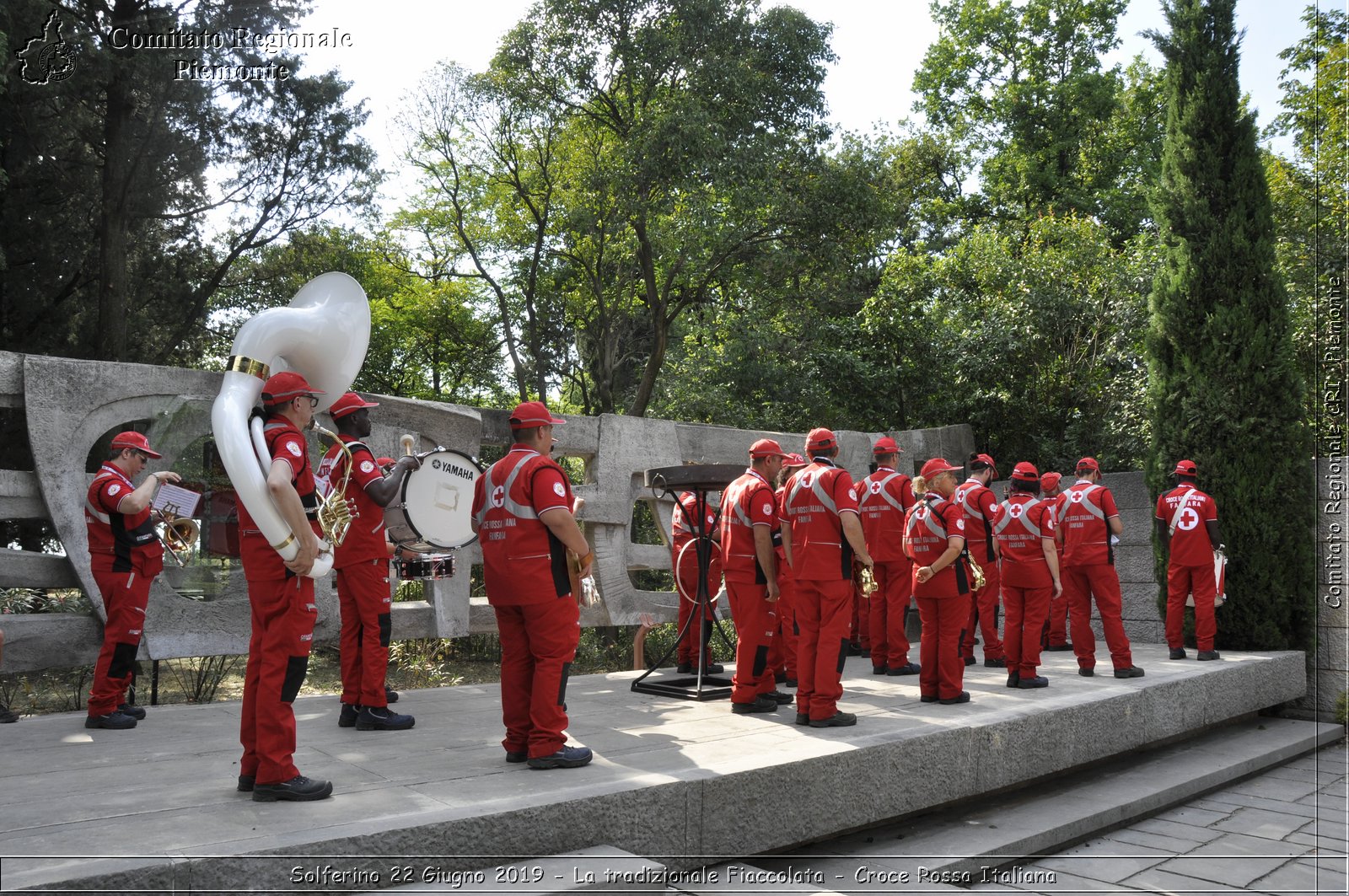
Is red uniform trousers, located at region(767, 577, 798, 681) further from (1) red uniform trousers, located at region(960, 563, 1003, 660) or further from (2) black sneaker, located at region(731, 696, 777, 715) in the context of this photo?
(1) red uniform trousers, located at region(960, 563, 1003, 660)

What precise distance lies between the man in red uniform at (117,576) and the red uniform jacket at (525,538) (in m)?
2.69

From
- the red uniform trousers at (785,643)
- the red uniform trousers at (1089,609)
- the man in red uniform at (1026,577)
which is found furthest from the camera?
the red uniform trousers at (1089,609)

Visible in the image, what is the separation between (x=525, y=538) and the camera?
5.34 meters

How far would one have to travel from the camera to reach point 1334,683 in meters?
10.9

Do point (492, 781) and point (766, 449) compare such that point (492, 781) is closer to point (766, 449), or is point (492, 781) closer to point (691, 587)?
point (766, 449)

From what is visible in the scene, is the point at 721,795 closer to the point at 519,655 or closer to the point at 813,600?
the point at 519,655

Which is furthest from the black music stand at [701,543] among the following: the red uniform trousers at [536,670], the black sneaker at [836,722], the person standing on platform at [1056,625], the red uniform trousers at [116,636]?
the person standing on platform at [1056,625]

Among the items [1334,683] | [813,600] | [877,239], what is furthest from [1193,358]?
[877,239]

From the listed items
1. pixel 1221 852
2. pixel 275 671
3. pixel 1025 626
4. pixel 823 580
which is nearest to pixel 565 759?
pixel 275 671

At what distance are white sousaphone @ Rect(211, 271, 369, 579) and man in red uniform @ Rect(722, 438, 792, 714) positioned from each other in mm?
3159

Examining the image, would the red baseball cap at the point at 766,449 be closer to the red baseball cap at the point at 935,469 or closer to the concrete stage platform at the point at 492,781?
the red baseball cap at the point at 935,469

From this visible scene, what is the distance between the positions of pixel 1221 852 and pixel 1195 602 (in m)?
4.76

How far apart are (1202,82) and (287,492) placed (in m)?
12.2

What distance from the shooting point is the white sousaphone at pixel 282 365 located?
4344 millimetres
